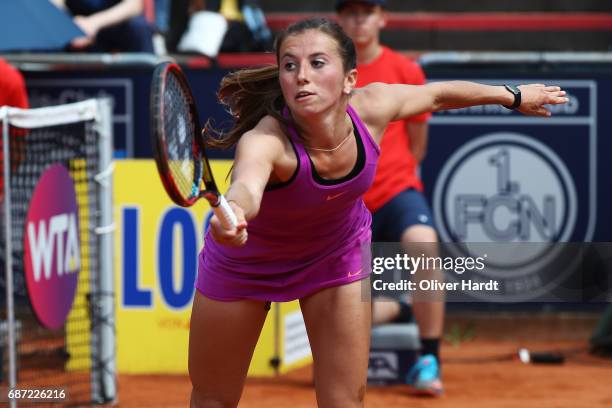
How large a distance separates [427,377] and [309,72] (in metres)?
3.09

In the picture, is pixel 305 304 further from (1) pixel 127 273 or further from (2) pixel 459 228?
(2) pixel 459 228

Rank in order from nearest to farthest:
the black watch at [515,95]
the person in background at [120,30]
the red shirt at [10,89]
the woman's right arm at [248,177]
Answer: the woman's right arm at [248,177] < the black watch at [515,95] < the red shirt at [10,89] < the person in background at [120,30]

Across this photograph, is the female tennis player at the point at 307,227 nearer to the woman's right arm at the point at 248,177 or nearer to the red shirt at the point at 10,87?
the woman's right arm at the point at 248,177

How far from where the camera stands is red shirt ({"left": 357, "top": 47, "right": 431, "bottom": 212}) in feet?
23.3

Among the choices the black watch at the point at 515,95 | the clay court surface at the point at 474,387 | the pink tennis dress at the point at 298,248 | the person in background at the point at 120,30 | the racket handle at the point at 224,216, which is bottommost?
the clay court surface at the point at 474,387

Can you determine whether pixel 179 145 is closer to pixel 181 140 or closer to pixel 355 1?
pixel 181 140

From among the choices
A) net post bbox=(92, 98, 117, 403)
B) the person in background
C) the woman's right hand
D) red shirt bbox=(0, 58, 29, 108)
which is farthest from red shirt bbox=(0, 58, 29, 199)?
the woman's right hand

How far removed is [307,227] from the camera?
A: 178 inches

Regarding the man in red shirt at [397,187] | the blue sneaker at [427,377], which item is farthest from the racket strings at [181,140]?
the blue sneaker at [427,377]

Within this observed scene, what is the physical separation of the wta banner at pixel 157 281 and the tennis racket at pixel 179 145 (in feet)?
10.8

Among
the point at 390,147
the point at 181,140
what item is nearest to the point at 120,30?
the point at 390,147

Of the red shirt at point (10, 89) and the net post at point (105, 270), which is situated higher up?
the red shirt at point (10, 89)

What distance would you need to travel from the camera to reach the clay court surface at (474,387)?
271 inches

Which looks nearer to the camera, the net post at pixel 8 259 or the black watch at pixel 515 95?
the black watch at pixel 515 95
